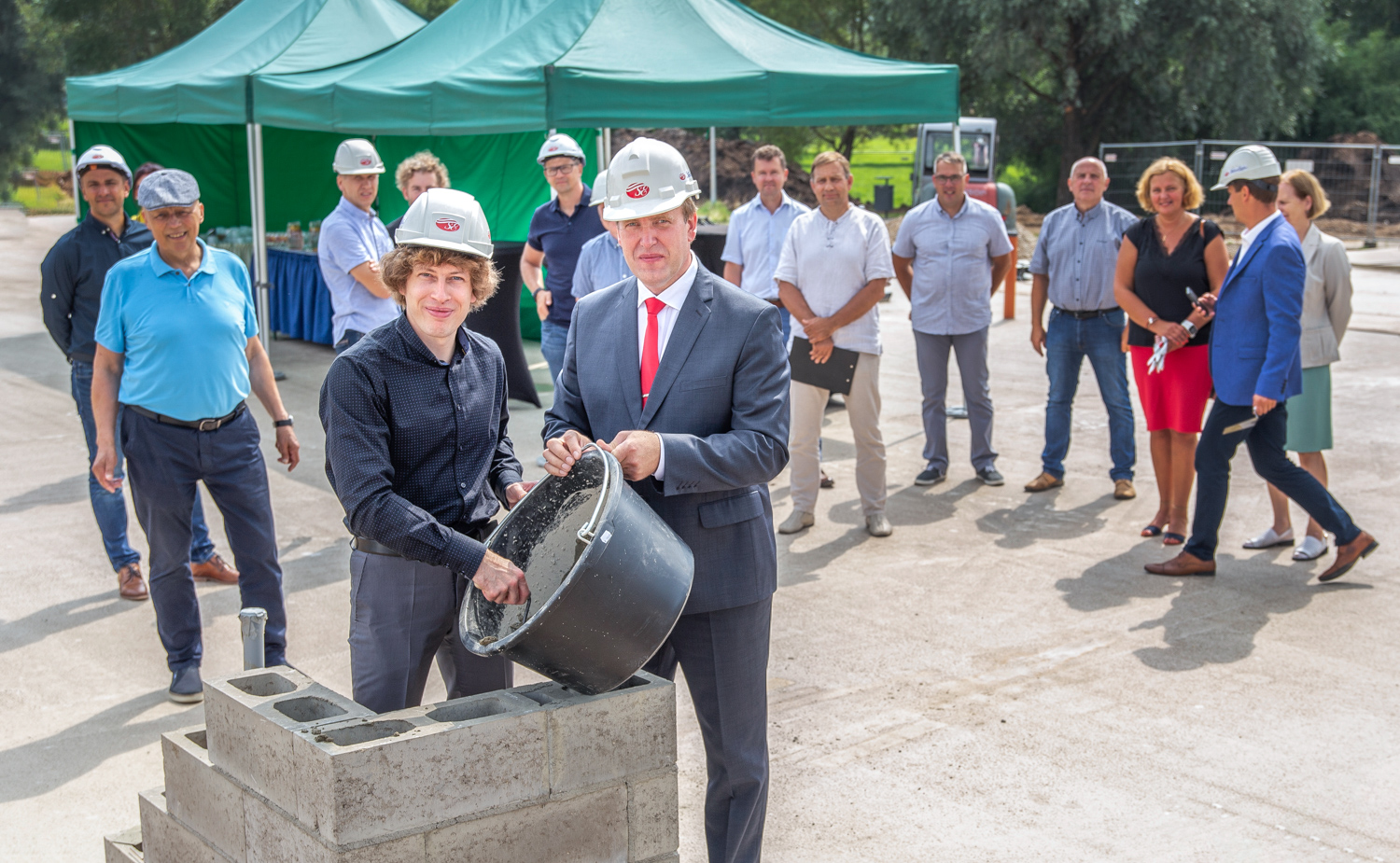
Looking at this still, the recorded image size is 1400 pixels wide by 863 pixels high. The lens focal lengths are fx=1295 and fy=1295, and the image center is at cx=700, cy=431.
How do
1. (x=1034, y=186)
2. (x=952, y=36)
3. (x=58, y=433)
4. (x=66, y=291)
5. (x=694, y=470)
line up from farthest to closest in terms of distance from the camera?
1. (x=1034, y=186)
2. (x=952, y=36)
3. (x=58, y=433)
4. (x=66, y=291)
5. (x=694, y=470)

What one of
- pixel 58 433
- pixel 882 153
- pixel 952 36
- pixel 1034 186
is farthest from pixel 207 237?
pixel 882 153

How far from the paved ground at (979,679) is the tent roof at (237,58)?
5.06m

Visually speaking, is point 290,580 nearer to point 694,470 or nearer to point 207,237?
point 694,470

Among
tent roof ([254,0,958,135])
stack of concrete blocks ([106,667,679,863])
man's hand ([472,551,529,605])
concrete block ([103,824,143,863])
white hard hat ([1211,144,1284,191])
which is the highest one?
tent roof ([254,0,958,135])

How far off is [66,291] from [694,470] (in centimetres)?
429

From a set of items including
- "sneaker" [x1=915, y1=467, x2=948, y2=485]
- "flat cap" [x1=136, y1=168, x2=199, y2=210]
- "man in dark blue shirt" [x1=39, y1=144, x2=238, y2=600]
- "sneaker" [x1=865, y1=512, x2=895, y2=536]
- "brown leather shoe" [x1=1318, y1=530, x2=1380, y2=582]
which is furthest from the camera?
"sneaker" [x1=915, y1=467, x2=948, y2=485]

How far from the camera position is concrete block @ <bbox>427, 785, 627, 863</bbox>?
8.20 feet

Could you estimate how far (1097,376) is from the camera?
25.3 ft

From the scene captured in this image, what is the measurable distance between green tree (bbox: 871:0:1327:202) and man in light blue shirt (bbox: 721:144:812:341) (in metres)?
22.2

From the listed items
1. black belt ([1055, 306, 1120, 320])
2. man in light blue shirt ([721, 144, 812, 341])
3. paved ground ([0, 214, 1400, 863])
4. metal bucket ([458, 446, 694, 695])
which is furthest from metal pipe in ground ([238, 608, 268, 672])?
black belt ([1055, 306, 1120, 320])

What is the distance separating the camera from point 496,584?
2.86m

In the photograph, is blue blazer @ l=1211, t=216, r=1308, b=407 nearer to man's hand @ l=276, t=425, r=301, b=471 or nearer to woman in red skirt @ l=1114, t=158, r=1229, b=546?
woman in red skirt @ l=1114, t=158, r=1229, b=546

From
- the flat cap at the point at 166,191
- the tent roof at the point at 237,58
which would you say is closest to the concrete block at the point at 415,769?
the flat cap at the point at 166,191

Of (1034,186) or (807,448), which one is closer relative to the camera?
(807,448)
